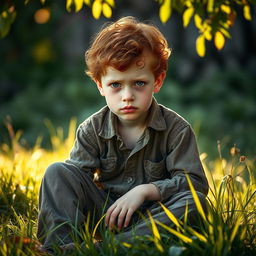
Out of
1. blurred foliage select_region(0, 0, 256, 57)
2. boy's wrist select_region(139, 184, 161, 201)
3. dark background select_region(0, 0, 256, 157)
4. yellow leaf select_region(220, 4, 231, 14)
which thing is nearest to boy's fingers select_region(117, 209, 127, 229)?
boy's wrist select_region(139, 184, 161, 201)

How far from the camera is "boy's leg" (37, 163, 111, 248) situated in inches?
104

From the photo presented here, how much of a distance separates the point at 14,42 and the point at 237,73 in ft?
15.9

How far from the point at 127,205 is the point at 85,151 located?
0.47 metres

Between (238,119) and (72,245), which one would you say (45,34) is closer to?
(238,119)

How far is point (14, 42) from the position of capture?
1190 cm

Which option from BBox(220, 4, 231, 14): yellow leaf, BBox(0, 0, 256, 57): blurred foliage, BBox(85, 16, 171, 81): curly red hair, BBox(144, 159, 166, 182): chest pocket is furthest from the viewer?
BBox(220, 4, 231, 14): yellow leaf

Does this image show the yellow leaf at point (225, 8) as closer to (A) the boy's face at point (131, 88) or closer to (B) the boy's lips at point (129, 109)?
(A) the boy's face at point (131, 88)

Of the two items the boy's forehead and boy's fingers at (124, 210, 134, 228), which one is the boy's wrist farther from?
the boy's forehead

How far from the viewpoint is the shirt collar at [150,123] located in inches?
115

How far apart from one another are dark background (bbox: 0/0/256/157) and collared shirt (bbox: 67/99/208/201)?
606 cm

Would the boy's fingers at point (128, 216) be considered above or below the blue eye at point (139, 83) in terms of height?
below

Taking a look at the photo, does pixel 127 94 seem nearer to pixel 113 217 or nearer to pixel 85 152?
pixel 85 152

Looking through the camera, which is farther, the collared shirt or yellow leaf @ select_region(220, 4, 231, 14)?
yellow leaf @ select_region(220, 4, 231, 14)

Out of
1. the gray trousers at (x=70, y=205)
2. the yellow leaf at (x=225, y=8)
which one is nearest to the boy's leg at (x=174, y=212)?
the gray trousers at (x=70, y=205)
